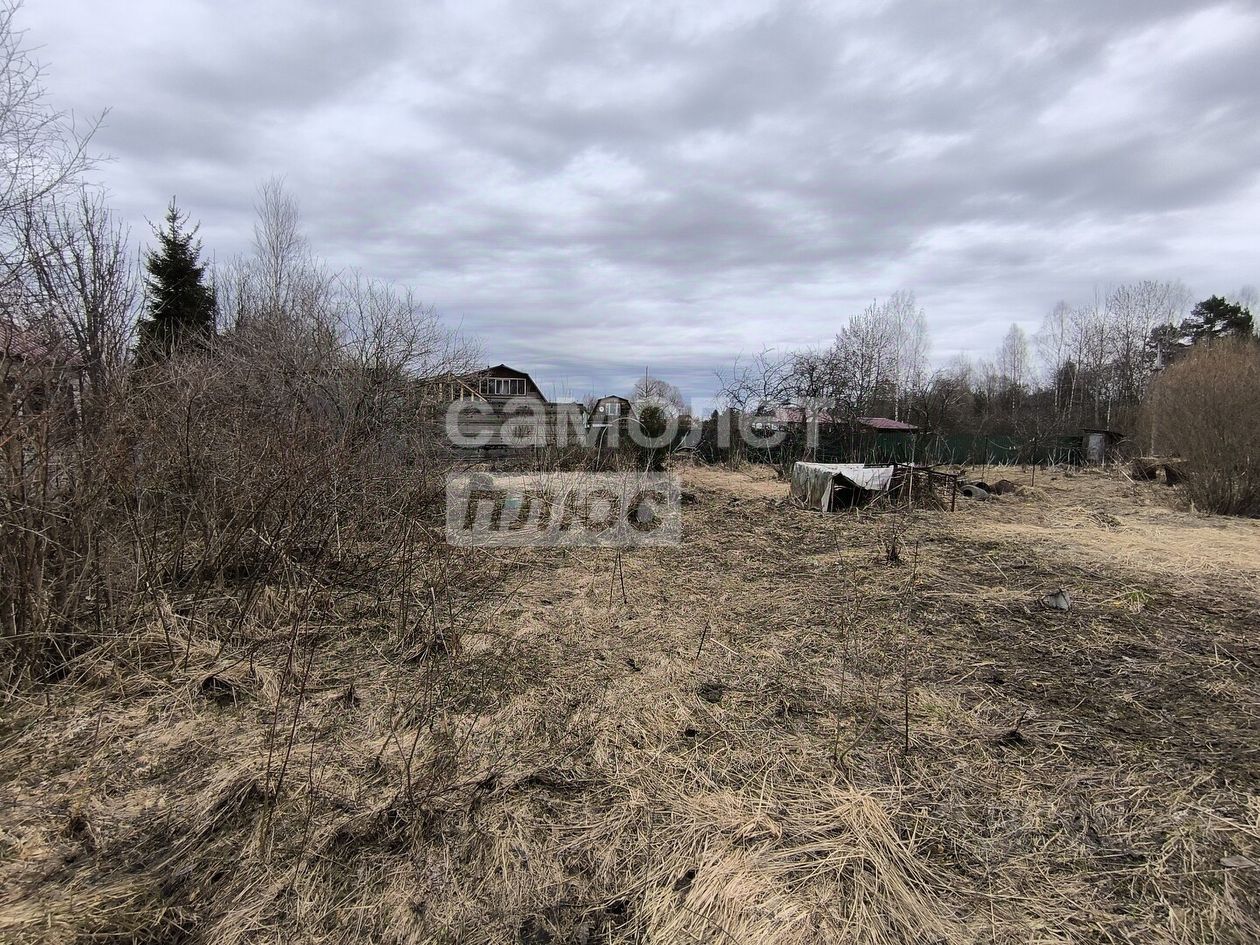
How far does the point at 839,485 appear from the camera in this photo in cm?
893

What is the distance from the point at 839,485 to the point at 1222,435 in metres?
5.93

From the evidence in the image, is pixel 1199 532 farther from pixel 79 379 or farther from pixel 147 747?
pixel 79 379

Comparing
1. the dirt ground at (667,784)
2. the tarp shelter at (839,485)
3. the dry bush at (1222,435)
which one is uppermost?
the dry bush at (1222,435)

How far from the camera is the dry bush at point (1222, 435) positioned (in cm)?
872

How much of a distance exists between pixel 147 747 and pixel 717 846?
2397 mm

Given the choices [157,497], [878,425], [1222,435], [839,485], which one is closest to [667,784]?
[157,497]

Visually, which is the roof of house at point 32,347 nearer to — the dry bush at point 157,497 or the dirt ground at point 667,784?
the dry bush at point 157,497

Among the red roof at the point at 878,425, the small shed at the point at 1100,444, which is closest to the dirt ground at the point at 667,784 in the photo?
the red roof at the point at 878,425

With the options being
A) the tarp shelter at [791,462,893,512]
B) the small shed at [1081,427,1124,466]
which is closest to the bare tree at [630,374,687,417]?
the tarp shelter at [791,462,893,512]

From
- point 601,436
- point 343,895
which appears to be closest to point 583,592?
point 343,895

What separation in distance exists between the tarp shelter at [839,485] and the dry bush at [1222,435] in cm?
475

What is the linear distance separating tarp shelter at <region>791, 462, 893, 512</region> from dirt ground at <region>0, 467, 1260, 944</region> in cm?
467

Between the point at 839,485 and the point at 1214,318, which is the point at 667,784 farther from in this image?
the point at 1214,318

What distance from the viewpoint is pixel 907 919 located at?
5.39 feet
